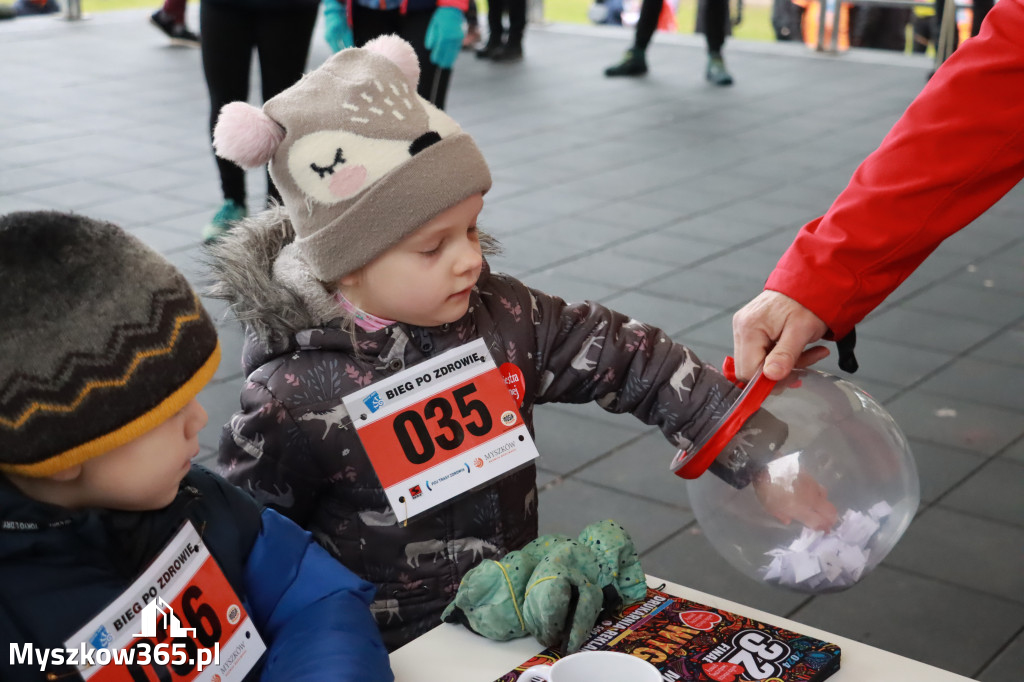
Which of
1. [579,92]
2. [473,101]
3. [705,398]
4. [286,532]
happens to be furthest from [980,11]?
[286,532]

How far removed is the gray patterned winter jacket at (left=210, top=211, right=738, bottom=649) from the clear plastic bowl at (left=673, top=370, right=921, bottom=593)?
0.28m

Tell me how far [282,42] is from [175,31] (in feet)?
18.7

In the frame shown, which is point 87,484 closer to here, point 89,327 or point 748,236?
point 89,327

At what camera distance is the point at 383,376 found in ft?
5.71

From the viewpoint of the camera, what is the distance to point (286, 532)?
1430 millimetres

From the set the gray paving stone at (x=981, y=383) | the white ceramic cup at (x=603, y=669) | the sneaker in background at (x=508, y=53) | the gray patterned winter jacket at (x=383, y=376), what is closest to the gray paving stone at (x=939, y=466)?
the gray paving stone at (x=981, y=383)

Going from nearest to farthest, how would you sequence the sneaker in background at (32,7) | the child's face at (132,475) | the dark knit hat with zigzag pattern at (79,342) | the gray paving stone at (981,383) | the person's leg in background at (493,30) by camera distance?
the dark knit hat with zigzag pattern at (79,342), the child's face at (132,475), the gray paving stone at (981,383), the person's leg in background at (493,30), the sneaker in background at (32,7)

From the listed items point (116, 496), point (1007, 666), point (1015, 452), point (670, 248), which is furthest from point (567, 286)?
point (116, 496)

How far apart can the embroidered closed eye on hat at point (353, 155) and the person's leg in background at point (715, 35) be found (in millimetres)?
6841

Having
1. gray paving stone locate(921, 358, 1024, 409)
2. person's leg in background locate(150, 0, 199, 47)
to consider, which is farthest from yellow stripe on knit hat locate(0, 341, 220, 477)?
person's leg in background locate(150, 0, 199, 47)

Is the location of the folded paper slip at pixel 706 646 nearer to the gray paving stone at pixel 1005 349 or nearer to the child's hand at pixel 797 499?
the child's hand at pixel 797 499

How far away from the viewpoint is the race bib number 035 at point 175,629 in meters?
1.19

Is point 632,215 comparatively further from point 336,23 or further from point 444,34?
point 336,23

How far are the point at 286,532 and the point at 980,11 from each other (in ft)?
24.3
